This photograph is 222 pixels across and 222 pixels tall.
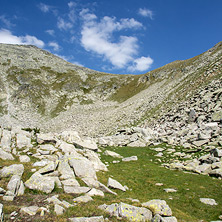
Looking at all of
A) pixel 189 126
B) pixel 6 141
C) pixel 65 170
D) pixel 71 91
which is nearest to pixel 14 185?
pixel 65 170

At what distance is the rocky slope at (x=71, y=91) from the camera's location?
253 feet

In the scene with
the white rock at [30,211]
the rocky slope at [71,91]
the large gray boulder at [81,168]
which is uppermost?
the rocky slope at [71,91]

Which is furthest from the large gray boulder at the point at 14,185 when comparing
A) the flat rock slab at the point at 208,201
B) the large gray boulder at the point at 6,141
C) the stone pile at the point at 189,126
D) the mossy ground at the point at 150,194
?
the stone pile at the point at 189,126

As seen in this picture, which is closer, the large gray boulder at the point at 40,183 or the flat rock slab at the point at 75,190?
the large gray boulder at the point at 40,183

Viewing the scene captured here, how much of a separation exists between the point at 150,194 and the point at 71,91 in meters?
122

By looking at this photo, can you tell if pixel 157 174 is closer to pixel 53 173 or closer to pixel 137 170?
pixel 137 170

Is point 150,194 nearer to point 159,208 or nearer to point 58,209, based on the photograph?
point 159,208

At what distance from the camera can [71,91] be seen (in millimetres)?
128750

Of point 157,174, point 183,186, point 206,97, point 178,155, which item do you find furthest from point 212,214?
point 206,97

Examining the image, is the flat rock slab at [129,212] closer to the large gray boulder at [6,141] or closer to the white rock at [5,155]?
the white rock at [5,155]

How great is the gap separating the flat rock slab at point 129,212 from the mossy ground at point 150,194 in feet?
1.45

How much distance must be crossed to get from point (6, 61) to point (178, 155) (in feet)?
531

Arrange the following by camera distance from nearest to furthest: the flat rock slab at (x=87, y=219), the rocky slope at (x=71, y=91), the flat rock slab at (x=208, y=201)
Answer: the flat rock slab at (x=87, y=219)
the flat rock slab at (x=208, y=201)
the rocky slope at (x=71, y=91)

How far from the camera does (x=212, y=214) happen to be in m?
11.6
